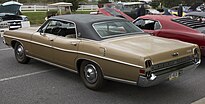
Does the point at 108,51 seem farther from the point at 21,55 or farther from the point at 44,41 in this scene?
the point at 21,55

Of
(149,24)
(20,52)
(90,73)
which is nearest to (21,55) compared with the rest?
(20,52)

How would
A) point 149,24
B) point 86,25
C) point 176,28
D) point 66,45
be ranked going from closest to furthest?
1. point 86,25
2. point 66,45
3. point 176,28
4. point 149,24

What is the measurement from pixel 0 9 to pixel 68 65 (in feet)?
45.0

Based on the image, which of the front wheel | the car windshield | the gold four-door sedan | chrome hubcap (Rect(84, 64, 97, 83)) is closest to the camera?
the gold four-door sedan

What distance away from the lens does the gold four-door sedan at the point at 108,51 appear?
4398 mm

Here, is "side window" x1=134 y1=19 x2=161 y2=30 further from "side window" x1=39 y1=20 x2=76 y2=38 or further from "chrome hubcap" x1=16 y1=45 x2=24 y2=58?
"chrome hubcap" x1=16 y1=45 x2=24 y2=58

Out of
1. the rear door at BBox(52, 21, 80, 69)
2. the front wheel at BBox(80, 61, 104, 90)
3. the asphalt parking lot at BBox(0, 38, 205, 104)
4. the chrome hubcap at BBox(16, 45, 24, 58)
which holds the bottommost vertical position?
the asphalt parking lot at BBox(0, 38, 205, 104)

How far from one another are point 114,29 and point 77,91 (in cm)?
147

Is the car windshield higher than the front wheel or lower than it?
higher

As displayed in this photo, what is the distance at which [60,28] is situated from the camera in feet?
19.8

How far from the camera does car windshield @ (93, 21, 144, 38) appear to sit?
5.34 meters

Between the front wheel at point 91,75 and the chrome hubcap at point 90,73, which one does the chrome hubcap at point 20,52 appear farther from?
the chrome hubcap at point 90,73

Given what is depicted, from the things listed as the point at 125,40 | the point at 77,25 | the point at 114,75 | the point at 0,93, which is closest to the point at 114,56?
the point at 114,75

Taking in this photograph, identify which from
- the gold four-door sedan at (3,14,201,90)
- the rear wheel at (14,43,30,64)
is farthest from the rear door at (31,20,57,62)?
the rear wheel at (14,43,30,64)
